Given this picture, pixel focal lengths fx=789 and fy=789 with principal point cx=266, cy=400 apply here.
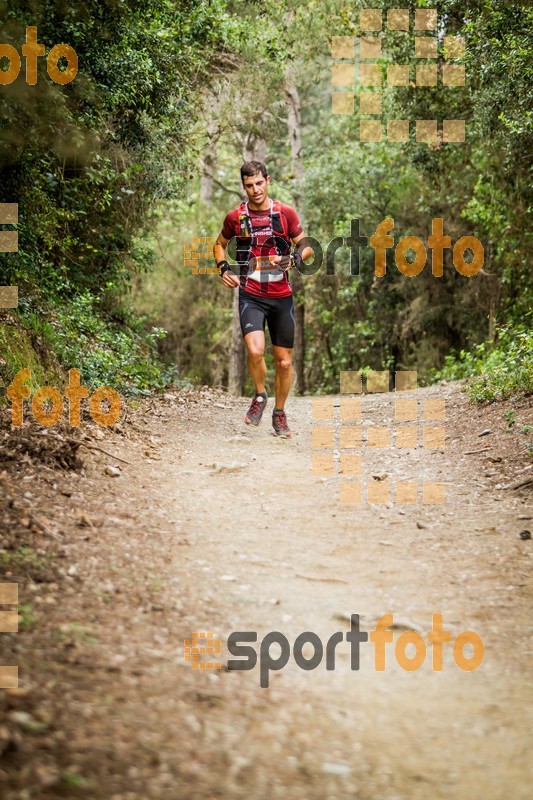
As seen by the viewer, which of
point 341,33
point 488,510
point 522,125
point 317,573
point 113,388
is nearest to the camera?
point 317,573

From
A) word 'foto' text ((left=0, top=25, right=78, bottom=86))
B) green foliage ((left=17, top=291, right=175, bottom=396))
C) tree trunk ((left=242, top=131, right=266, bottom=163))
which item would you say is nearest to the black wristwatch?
green foliage ((left=17, top=291, right=175, bottom=396))

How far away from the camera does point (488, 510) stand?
19.9 ft

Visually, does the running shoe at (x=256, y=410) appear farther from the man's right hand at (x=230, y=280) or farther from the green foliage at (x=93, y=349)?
the green foliage at (x=93, y=349)

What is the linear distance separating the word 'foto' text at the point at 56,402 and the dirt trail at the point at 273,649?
3.40ft

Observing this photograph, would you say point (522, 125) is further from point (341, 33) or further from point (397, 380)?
point (397, 380)

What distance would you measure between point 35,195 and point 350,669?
26.3ft

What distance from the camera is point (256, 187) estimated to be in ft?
25.5

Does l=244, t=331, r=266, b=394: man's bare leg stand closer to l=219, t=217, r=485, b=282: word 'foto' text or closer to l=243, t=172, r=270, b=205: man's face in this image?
l=243, t=172, r=270, b=205: man's face

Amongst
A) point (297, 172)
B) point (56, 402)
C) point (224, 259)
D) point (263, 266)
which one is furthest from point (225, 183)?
point (56, 402)

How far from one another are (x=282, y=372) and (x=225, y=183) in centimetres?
1906

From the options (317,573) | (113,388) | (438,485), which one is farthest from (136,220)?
(317,573)

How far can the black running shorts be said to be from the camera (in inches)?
325

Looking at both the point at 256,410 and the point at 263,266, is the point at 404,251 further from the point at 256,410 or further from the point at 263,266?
the point at 263,266

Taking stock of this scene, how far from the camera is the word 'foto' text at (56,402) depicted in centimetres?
725
